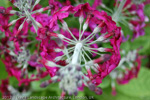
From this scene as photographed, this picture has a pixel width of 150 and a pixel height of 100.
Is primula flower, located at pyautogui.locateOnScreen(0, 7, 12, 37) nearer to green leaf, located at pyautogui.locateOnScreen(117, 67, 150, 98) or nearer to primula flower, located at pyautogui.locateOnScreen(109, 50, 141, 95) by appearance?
primula flower, located at pyautogui.locateOnScreen(109, 50, 141, 95)

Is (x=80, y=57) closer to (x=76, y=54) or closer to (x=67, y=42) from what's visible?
(x=76, y=54)

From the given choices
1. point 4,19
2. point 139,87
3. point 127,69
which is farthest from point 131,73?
point 4,19

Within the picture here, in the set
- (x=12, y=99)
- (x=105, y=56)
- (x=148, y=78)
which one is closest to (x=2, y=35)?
→ (x=12, y=99)

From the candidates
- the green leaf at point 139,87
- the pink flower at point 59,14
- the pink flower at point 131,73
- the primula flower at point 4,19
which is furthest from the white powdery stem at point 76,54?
the green leaf at point 139,87

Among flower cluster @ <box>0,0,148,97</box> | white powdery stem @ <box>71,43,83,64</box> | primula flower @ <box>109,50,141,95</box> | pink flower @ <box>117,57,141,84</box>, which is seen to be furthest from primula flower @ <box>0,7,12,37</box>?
pink flower @ <box>117,57,141,84</box>

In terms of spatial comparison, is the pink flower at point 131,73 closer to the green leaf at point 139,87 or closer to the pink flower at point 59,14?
the green leaf at point 139,87
